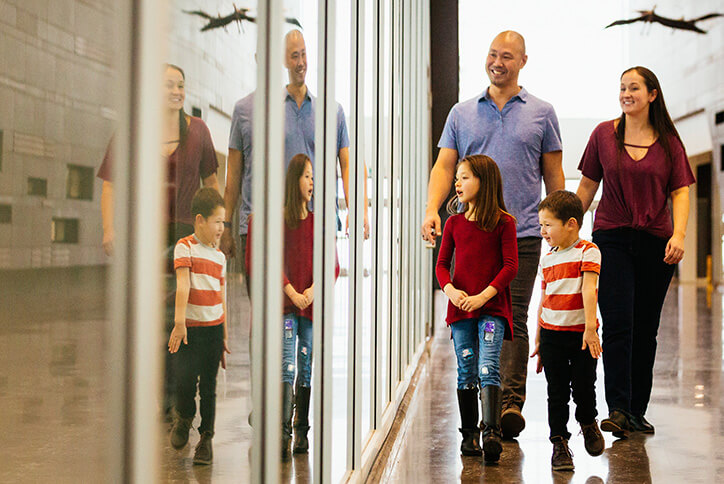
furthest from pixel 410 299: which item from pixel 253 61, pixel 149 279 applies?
pixel 149 279

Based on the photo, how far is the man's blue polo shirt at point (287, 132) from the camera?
4.35 feet

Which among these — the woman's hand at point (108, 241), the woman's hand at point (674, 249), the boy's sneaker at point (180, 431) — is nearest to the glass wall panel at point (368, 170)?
the woman's hand at point (674, 249)

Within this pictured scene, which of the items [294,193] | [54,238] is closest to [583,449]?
[294,193]

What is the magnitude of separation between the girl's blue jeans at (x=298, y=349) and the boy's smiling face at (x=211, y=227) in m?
0.55

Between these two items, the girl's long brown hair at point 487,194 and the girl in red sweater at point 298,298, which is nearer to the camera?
the girl in red sweater at point 298,298

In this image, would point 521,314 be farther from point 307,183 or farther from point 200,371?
point 200,371

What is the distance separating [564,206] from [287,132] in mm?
1946

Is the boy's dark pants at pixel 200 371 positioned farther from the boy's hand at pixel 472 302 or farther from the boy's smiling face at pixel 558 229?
the boy's smiling face at pixel 558 229

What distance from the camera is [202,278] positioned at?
3.61ft

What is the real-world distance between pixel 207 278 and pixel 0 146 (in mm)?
542

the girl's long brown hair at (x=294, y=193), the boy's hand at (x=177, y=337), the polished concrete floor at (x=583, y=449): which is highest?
the girl's long brown hair at (x=294, y=193)

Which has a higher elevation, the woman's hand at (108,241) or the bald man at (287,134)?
the bald man at (287,134)

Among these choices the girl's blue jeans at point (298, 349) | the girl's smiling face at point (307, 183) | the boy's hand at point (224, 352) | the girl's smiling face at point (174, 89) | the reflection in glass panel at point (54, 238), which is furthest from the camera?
the girl's smiling face at point (307, 183)

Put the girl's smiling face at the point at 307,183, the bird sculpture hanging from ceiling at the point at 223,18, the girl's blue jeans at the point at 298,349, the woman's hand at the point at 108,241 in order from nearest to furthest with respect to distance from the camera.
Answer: the woman's hand at the point at 108,241 < the bird sculpture hanging from ceiling at the point at 223,18 < the girl's blue jeans at the point at 298,349 < the girl's smiling face at the point at 307,183
